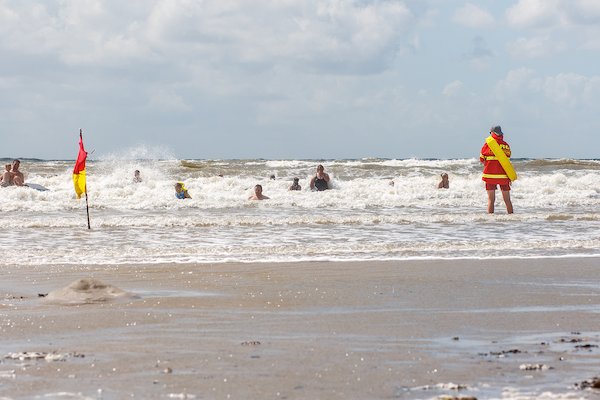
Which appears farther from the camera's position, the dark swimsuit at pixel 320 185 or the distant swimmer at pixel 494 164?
the dark swimsuit at pixel 320 185

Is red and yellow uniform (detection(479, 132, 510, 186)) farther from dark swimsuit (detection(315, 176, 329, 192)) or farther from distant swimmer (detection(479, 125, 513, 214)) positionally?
dark swimsuit (detection(315, 176, 329, 192))

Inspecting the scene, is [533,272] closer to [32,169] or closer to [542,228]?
[542,228]

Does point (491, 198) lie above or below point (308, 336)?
above

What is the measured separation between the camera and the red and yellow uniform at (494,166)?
55.2 feet

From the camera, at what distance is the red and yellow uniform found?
1683 centimetres

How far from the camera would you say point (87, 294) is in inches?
263

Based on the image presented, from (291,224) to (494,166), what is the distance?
4280 mm

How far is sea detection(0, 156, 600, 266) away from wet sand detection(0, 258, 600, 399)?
2394mm

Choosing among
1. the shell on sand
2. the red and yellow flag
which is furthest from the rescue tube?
the shell on sand

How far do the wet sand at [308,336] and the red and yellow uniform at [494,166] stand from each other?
818 centimetres

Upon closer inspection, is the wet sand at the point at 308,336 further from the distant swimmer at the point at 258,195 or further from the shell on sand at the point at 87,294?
the distant swimmer at the point at 258,195

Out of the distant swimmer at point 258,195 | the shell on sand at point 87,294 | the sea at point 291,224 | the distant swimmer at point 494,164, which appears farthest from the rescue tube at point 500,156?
the shell on sand at point 87,294

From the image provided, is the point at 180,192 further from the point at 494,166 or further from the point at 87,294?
the point at 87,294

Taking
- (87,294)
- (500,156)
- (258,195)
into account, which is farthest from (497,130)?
(87,294)
